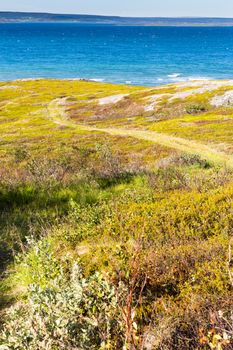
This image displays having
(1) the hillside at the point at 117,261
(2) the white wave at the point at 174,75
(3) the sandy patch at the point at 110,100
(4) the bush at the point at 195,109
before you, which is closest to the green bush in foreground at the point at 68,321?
(1) the hillside at the point at 117,261

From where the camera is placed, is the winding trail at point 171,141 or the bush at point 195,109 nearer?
the winding trail at point 171,141

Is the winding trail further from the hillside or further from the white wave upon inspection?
the white wave

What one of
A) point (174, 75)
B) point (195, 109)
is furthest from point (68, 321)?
point (174, 75)

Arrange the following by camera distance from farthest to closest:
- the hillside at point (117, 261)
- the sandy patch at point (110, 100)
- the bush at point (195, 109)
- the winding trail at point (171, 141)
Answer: the sandy patch at point (110, 100), the bush at point (195, 109), the winding trail at point (171, 141), the hillside at point (117, 261)

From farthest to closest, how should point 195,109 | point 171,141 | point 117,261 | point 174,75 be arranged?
point 174,75 < point 195,109 < point 171,141 < point 117,261

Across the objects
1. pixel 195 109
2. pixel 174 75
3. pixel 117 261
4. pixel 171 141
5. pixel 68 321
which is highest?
pixel 68 321

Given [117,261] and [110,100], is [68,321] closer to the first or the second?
[117,261]

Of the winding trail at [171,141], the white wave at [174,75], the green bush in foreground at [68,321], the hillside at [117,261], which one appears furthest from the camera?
the white wave at [174,75]

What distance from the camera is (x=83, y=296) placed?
5754 millimetres

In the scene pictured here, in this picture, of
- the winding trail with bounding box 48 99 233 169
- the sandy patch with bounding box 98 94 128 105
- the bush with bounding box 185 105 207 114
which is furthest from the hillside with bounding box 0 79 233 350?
the sandy patch with bounding box 98 94 128 105

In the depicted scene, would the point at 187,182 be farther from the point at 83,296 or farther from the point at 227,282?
the point at 83,296

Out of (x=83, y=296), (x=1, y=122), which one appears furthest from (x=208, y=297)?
(x=1, y=122)

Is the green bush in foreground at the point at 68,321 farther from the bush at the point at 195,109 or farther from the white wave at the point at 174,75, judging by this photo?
the white wave at the point at 174,75

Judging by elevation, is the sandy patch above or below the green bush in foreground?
below
